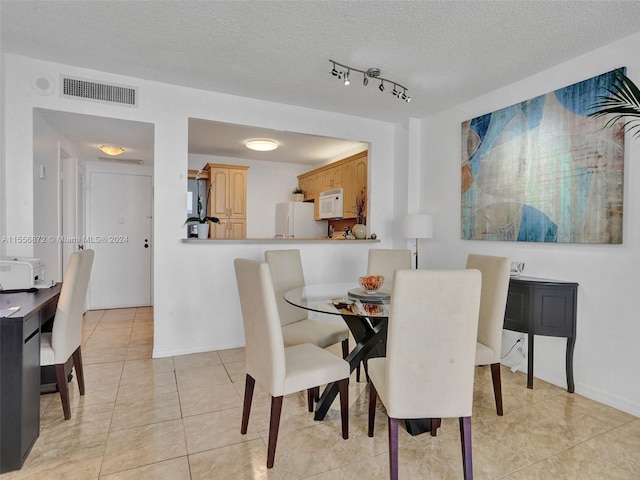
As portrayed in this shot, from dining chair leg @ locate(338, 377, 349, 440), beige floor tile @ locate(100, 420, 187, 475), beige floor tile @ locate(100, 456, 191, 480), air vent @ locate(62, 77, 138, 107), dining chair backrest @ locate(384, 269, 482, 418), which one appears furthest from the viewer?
air vent @ locate(62, 77, 138, 107)

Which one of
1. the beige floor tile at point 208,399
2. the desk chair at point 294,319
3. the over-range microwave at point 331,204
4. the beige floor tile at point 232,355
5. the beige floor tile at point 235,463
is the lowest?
the beige floor tile at point 232,355

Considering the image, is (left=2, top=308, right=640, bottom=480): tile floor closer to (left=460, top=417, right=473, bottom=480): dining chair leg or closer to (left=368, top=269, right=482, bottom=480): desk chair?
(left=460, top=417, right=473, bottom=480): dining chair leg

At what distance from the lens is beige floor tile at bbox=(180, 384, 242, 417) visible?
2.37 meters

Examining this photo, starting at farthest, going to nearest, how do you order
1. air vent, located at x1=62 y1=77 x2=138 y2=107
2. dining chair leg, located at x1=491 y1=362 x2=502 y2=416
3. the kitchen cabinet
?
the kitchen cabinet
air vent, located at x1=62 y1=77 x2=138 y2=107
dining chair leg, located at x1=491 y1=362 x2=502 y2=416

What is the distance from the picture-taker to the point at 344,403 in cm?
196

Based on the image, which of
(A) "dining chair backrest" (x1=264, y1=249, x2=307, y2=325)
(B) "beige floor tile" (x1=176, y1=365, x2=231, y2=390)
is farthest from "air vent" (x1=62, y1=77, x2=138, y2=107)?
(B) "beige floor tile" (x1=176, y1=365, x2=231, y2=390)

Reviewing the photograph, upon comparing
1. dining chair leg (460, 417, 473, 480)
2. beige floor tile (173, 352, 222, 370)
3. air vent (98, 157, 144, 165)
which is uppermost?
air vent (98, 157, 144, 165)

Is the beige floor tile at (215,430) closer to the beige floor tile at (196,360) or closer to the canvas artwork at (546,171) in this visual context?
the beige floor tile at (196,360)

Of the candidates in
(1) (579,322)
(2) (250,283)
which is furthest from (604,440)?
(2) (250,283)

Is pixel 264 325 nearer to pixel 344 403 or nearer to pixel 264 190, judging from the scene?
pixel 344 403

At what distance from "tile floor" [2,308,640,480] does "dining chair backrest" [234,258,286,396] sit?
16.9 inches

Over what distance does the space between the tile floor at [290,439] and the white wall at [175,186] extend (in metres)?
0.74

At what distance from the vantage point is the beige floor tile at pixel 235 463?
1.71m

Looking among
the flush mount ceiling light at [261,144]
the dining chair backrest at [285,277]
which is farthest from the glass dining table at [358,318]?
the flush mount ceiling light at [261,144]
